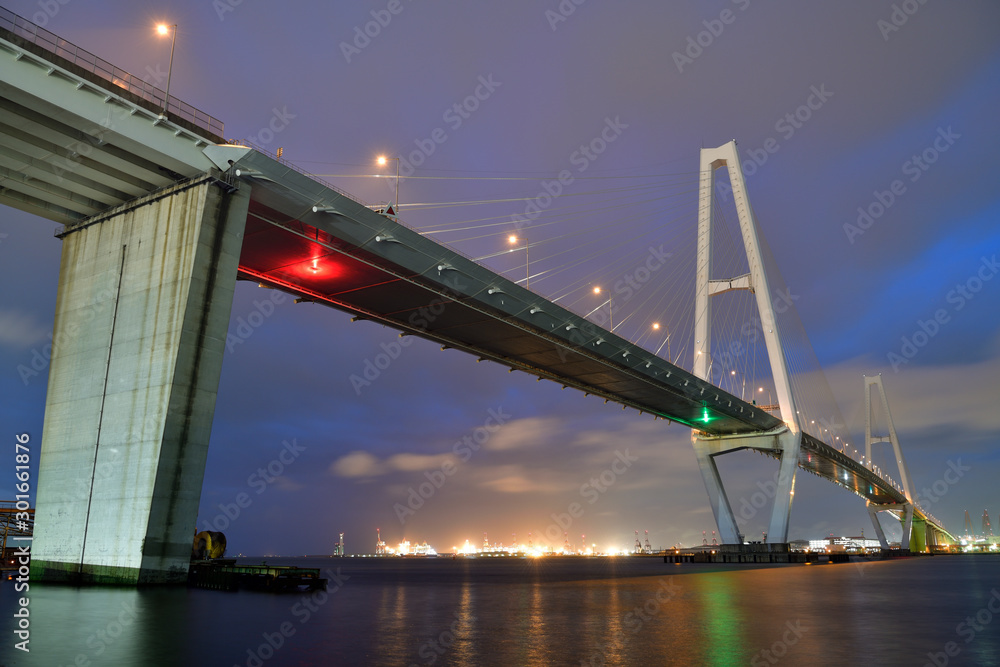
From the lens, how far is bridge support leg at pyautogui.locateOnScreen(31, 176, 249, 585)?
75.3 ft

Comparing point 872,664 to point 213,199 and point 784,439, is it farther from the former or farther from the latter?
point 784,439

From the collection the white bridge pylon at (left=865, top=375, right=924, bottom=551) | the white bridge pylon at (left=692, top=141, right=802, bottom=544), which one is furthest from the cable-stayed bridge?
the white bridge pylon at (left=865, top=375, right=924, bottom=551)

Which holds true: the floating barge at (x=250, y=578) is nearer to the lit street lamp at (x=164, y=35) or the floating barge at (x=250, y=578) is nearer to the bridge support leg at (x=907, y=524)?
the lit street lamp at (x=164, y=35)

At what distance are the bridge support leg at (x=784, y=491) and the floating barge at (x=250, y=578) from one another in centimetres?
4872

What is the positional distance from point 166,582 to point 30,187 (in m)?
16.4

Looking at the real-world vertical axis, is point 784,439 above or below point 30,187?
below

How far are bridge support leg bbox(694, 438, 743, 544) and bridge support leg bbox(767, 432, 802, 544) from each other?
218 inches

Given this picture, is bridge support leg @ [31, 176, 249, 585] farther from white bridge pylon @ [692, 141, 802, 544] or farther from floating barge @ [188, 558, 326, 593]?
white bridge pylon @ [692, 141, 802, 544]

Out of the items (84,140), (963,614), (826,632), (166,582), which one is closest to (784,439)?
(963,614)

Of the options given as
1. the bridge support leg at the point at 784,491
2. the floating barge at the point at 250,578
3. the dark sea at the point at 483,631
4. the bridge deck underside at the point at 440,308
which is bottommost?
the floating barge at the point at 250,578

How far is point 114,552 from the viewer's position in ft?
75.4

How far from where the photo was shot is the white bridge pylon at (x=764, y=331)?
62000 mm

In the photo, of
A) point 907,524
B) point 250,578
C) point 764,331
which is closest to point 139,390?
point 250,578

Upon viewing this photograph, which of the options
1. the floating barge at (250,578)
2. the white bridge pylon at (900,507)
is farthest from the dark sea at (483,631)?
the white bridge pylon at (900,507)
